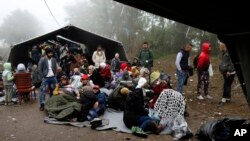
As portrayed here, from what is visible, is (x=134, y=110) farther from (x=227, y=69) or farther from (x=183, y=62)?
(x=227, y=69)

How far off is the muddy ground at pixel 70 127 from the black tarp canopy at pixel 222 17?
3.95 metres

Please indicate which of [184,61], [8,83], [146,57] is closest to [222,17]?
[184,61]

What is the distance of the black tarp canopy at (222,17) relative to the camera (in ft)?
12.7

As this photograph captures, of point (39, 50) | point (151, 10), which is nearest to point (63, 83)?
point (39, 50)

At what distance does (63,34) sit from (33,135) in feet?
41.7

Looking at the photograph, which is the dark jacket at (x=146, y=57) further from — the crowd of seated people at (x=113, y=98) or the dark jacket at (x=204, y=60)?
the dark jacket at (x=204, y=60)

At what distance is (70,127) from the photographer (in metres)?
8.89

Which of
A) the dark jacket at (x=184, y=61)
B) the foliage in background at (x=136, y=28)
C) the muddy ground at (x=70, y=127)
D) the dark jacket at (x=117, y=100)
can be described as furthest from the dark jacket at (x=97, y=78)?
the foliage in background at (x=136, y=28)

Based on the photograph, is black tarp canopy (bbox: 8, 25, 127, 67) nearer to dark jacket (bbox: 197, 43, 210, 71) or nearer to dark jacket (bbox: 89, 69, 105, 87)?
dark jacket (bbox: 89, 69, 105, 87)

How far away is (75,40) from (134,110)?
12734mm

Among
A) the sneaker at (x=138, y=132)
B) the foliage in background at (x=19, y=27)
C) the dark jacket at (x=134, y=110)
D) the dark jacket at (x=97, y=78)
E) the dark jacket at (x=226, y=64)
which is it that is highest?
the foliage in background at (x=19, y=27)

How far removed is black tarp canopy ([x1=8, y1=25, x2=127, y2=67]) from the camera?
19.1 metres

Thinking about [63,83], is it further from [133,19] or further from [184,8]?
[133,19]

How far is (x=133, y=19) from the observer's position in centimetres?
2947
